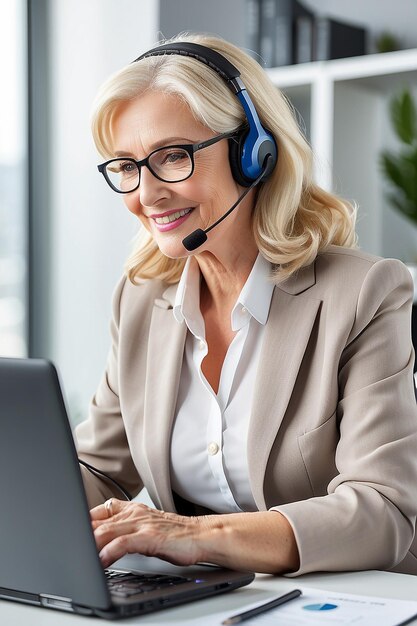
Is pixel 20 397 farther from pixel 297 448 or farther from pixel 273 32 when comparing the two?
pixel 273 32

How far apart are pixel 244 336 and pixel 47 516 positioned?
2.10 ft

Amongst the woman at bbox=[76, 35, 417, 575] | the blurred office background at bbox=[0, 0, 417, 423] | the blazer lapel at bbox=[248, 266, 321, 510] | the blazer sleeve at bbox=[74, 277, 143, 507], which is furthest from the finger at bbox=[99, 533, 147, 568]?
the blurred office background at bbox=[0, 0, 417, 423]

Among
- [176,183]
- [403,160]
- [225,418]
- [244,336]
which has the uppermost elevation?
[403,160]

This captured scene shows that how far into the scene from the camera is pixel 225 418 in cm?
145

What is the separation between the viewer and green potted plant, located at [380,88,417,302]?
9.32 feet

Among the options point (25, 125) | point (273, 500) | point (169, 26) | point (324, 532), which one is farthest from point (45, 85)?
point (324, 532)

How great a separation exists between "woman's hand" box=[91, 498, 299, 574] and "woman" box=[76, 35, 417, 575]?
14 millimetres

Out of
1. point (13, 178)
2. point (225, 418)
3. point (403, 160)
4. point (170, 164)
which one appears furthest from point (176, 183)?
point (13, 178)

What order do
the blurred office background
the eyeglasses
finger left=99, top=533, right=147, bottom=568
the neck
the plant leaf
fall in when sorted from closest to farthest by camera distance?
finger left=99, top=533, right=147, bottom=568 → the eyeglasses → the neck → the plant leaf → the blurred office background

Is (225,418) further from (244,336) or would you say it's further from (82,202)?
(82,202)

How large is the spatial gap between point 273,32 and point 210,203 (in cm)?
167

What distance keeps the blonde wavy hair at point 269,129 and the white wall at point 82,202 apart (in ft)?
5.38

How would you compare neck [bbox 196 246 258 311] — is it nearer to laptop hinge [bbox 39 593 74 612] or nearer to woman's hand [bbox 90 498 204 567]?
woman's hand [bbox 90 498 204 567]

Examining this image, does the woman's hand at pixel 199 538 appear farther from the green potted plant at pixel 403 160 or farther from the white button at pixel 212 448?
the green potted plant at pixel 403 160
